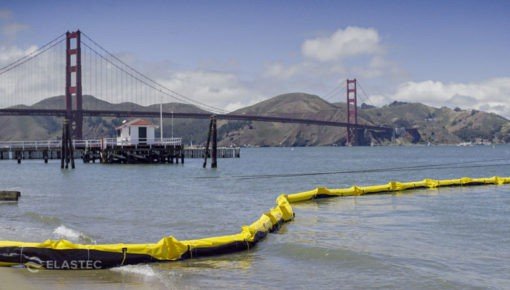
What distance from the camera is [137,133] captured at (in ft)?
222

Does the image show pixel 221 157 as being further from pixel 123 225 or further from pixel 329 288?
pixel 329 288

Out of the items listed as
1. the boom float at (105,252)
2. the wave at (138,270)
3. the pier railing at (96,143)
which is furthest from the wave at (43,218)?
the pier railing at (96,143)

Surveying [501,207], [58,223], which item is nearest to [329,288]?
[58,223]

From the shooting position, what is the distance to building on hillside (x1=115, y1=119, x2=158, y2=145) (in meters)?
67.3

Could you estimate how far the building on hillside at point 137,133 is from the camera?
67312mm

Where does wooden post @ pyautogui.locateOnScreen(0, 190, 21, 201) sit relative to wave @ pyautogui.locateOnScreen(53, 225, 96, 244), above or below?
above

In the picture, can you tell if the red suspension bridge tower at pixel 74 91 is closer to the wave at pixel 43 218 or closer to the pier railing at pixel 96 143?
the pier railing at pixel 96 143

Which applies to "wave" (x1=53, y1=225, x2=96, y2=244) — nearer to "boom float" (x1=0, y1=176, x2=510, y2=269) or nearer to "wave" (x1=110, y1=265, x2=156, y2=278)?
"boom float" (x1=0, y1=176, x2=510, y2=269)

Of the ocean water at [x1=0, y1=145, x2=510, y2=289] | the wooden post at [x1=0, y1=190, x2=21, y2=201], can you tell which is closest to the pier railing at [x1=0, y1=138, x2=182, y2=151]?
the ocean water at [x1=0, y1=145, x2=510, y2=289]

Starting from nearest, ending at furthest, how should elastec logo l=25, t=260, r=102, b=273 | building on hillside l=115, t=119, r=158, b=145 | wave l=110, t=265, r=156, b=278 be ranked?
wave l=110, t=265, r=156, b=278 < elastec logo l=25, t=260, r=102, b=273 < building on hillside l=115, t=119, r=158, b=145

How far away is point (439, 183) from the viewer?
33781mm

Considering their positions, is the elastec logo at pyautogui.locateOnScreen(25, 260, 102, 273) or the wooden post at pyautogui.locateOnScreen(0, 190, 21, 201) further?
the wooden post at pyautogui.locateOnScreen(0, 190, 21, 201)

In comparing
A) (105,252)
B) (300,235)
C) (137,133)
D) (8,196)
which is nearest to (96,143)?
(137,133)

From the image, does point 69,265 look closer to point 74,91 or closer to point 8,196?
point 8,196
